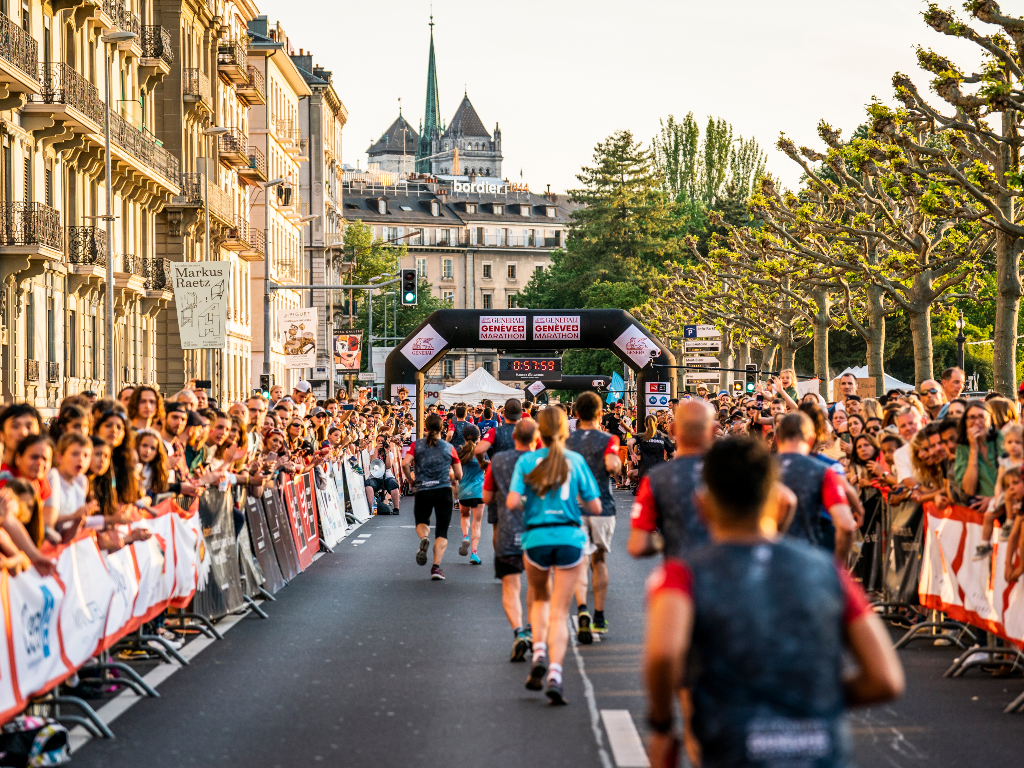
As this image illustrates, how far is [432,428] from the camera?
17.1m

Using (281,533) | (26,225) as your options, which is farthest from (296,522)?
(26,225)

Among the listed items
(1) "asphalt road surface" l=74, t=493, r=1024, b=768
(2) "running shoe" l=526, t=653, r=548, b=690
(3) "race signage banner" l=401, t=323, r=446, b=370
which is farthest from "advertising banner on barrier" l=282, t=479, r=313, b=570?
(3) "race signage banner" l=401, t=323, r=446, b=370

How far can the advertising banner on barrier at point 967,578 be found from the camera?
970 cm

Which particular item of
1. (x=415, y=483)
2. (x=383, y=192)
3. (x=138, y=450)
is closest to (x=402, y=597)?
(x=415, y=483)

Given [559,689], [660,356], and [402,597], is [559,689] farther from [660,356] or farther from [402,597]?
[660,356]

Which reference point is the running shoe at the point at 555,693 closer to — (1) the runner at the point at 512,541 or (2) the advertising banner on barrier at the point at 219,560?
(1) the runner at the point at 512,541

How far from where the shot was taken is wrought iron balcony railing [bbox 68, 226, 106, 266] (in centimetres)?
3753

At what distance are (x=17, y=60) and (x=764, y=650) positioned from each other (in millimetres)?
30124

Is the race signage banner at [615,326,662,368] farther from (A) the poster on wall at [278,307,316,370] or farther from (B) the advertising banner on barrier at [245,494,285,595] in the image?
(B) the advertising banner on barrier at [245,494,285,595]

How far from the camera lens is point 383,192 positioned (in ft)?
529

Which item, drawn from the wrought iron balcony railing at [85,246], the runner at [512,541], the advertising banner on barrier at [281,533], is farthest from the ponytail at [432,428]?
the wrought iron balcony railing at [85,246]

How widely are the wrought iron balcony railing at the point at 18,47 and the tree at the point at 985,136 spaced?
16.0 meters

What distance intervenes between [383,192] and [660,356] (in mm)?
122557

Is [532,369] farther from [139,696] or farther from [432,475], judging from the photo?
[139,696]
